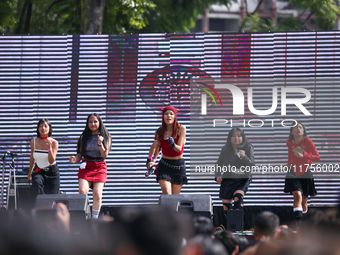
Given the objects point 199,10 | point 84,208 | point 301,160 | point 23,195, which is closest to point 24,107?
point 23,195

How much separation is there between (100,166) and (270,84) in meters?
3.37

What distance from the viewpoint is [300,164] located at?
7570 millimetres

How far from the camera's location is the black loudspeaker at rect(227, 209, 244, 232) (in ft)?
21.7

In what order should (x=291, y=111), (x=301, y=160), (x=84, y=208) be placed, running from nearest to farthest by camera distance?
(x=84, y=208)
(x=301, y=160)
(x=291, y=111)

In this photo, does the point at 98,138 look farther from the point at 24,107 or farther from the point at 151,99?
the point at 24,107

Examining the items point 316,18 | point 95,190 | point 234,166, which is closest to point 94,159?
point 95,190

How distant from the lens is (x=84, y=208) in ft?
20.7

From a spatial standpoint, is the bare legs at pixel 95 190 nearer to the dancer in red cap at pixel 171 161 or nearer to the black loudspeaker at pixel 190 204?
the dancer in red cap at pixel 171 161

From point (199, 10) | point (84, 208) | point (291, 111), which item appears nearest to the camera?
point (84, 208)

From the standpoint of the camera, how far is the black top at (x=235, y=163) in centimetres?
737

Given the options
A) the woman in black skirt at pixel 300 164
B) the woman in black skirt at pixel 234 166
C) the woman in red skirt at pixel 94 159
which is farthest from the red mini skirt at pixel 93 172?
the woman in black skirt at pixel 300 164

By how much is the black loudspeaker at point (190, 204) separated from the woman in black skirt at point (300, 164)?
189cm

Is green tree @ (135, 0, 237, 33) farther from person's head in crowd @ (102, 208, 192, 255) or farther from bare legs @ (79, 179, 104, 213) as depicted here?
person's head in crowd @ (102, 208, 192, 255)

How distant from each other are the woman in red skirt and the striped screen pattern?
1.27 m
